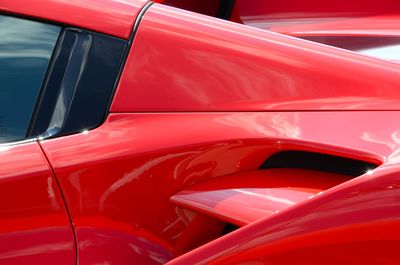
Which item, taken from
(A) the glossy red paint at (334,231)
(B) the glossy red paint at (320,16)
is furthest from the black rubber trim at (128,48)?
(B) the glossy red paint at (320,16)

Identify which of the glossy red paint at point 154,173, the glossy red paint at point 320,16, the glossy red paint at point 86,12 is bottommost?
the glossy red paint at point 154,173

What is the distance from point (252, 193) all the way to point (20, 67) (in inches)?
27.0

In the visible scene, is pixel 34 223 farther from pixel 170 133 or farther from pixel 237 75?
pixel 237 75

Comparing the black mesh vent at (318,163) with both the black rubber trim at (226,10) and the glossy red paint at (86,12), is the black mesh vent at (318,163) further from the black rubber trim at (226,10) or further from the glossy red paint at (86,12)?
the black rubber trim at (226,10)

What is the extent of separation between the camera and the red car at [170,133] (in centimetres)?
161

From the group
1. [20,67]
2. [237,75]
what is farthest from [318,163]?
[20,67]

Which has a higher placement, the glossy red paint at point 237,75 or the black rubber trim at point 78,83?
the glossy red paint at point 237,75

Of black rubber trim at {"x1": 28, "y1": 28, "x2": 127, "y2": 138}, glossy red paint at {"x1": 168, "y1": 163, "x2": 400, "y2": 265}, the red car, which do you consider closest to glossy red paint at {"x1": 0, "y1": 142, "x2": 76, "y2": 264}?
the red car

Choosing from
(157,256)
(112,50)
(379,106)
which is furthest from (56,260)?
(379,106)

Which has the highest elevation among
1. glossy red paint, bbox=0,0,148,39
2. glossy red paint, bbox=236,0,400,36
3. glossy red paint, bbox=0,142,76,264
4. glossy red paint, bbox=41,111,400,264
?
glossy red paint, bbox=236,0,400,36

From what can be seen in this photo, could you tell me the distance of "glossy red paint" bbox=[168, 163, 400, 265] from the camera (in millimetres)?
1371

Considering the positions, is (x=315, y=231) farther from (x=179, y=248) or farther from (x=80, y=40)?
(x=80, y=40)

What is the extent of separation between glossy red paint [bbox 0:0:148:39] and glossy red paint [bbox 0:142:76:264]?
1.35 ft

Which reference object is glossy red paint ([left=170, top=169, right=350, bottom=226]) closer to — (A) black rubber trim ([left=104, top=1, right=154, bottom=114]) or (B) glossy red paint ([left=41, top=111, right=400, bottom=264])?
(B) glossy red paint ([left=41, top=111, right=400, bottom=264])
